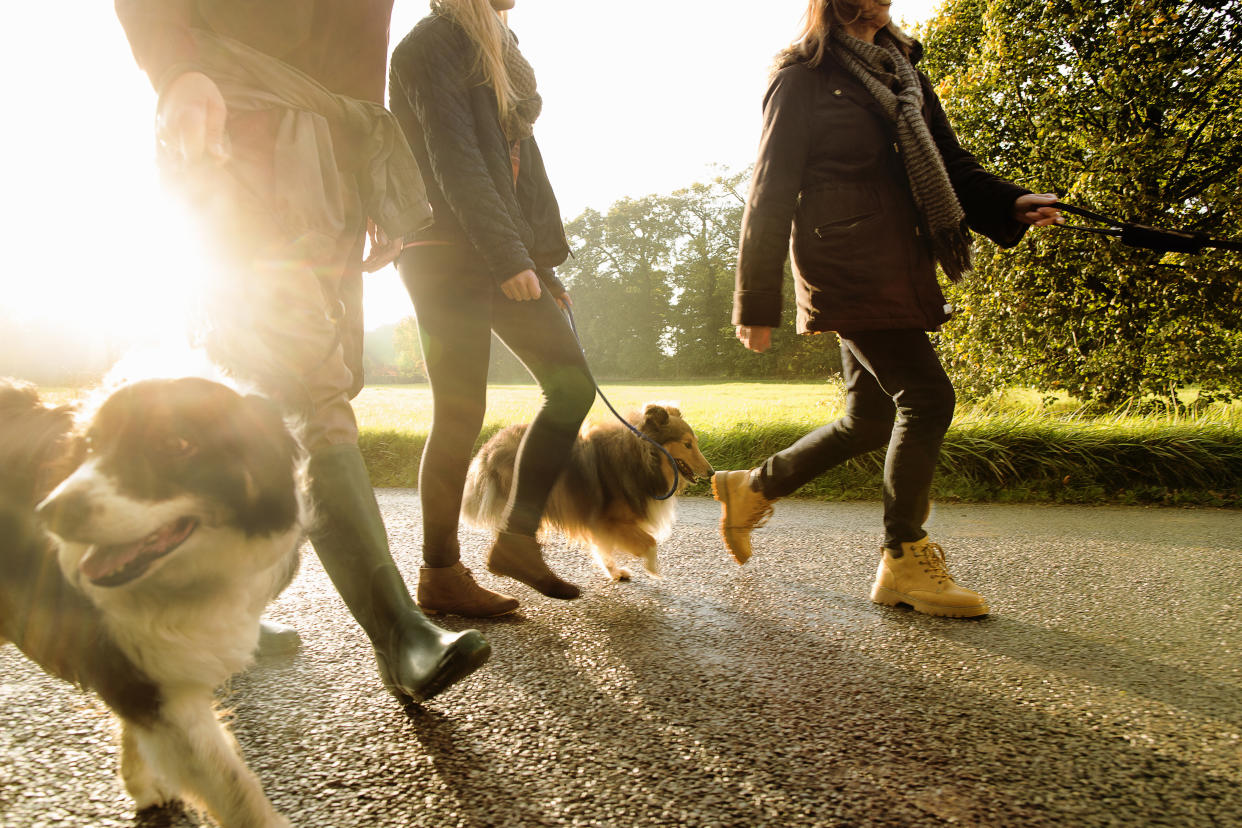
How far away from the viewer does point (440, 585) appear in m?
2.95

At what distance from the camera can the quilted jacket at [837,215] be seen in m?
2.94

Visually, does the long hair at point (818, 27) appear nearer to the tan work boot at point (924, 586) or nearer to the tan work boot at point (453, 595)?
the tan work boot at point (924, 586)

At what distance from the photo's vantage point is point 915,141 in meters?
2.95

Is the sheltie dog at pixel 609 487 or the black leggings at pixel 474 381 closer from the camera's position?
the black leggings at pixel 474 381

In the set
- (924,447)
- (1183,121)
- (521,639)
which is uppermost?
(1183,121)

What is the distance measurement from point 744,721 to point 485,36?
260 centimetres

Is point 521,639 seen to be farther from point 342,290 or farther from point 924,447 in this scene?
point 924,447

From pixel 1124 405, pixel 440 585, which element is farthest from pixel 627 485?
pixel 1124 405

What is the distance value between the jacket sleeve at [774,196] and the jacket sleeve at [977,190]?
70 centimetres

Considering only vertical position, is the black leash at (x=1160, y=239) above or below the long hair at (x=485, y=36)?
below

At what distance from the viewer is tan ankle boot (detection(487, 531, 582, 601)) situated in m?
2.92

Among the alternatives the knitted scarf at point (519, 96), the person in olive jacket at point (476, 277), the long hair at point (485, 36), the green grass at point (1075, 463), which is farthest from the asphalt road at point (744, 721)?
the green grass at point (1075, 463)

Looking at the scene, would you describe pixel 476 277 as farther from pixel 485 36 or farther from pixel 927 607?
pixel 927 607

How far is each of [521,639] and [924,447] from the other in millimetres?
1834
